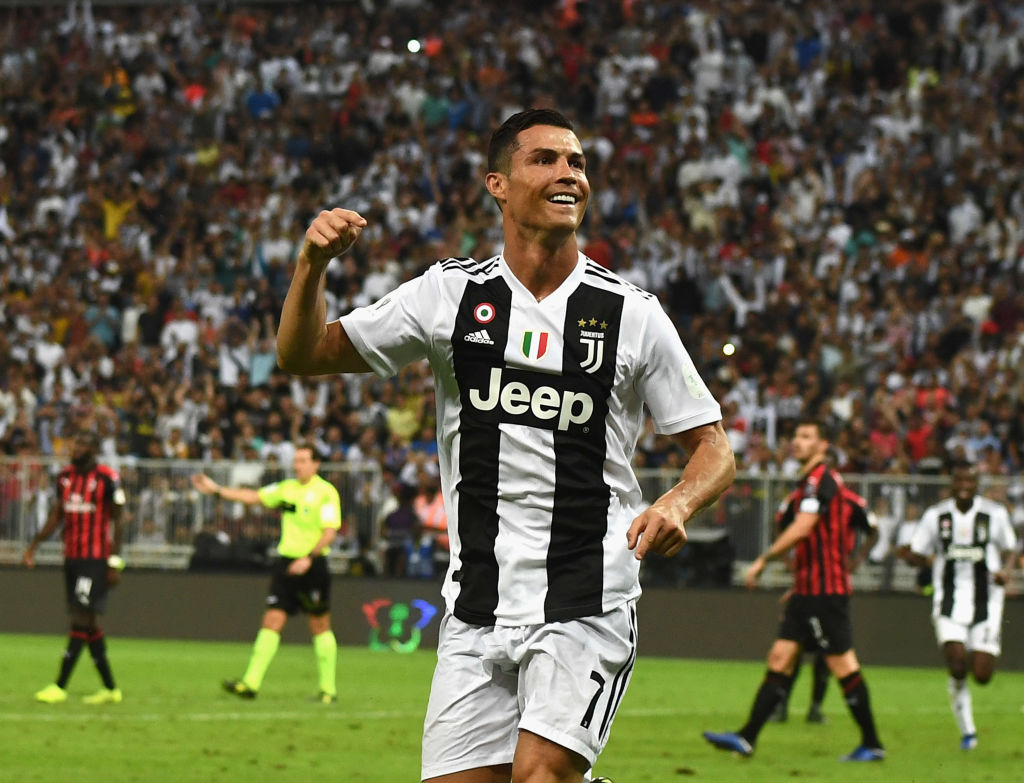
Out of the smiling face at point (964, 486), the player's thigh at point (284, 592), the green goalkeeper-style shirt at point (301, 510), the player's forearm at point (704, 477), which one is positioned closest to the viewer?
the player's forearm at point (704, 477)

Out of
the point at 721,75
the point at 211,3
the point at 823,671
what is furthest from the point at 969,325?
the point at 211,3

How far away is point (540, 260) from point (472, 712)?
1.30 m

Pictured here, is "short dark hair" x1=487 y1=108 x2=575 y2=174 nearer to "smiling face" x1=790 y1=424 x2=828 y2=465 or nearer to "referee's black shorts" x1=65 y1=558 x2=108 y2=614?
"smiling face" x1=790 y1=424 x2=828 y2=465

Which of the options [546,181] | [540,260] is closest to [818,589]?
[540,260]

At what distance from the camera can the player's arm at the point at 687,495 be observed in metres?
4.57

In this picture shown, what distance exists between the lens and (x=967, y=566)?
1322cm

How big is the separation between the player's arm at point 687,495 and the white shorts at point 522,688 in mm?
344

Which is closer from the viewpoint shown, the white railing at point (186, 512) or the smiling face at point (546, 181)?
the smiling face at point (546, 181)

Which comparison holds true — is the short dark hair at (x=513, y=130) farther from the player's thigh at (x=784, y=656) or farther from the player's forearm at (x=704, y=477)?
the player's thigh at (x=784, y=656)

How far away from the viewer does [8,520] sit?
22.2 m

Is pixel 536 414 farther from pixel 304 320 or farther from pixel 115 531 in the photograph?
pixel 115 531

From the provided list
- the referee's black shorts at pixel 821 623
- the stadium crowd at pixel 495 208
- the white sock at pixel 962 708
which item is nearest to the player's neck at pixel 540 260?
the referee's black shorts at pixel 821 623

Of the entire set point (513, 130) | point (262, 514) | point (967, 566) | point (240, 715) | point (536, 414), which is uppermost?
point (513, 130)

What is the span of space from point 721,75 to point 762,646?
33.0 feet
